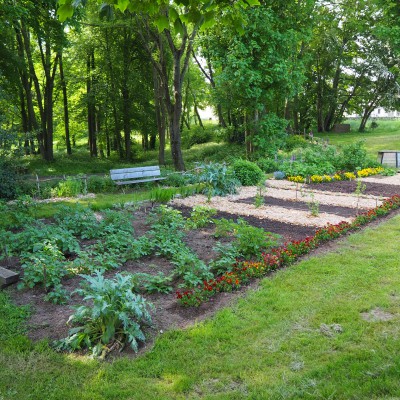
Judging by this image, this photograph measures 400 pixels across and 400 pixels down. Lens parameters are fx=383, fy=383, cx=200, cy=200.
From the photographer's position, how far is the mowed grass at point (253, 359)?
9.29 feet

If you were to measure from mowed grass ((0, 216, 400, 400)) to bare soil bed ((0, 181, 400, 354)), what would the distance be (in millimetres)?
221

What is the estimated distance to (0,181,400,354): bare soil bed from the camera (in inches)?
Result: 154

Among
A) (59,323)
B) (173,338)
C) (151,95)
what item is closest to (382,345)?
(173,338)

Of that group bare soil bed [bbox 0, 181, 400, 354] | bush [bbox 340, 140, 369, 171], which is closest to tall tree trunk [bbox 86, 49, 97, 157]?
bare soil bed [bbox 0, 181, 400, 354]

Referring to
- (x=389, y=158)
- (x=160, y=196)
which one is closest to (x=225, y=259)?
(x=160, y=196)

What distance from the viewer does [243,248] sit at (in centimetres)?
559

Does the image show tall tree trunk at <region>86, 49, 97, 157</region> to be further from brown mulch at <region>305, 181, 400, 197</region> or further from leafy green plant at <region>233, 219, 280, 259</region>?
leafy green plant at <region>233, 219, 280, 259</region>

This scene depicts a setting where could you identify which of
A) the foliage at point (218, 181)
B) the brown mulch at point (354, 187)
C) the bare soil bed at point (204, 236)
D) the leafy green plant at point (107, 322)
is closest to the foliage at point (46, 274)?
the bare soil bed at point (204, 236)

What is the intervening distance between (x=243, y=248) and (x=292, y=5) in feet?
46.4

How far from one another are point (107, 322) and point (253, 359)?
53.1 inches

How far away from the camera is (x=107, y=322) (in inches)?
138

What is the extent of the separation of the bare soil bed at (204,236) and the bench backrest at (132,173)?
2.80 metres

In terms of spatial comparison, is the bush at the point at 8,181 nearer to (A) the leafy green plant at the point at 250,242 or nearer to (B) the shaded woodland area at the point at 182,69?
(B) the shaded woodland area at the point at 182,69

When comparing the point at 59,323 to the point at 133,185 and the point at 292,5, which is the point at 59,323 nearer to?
the point at 133,185
